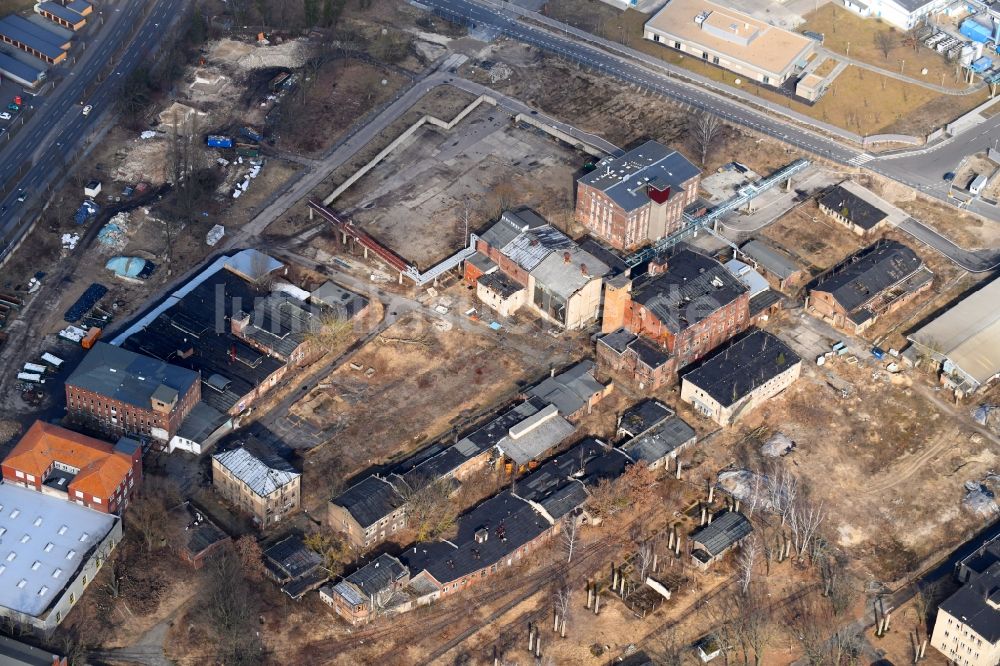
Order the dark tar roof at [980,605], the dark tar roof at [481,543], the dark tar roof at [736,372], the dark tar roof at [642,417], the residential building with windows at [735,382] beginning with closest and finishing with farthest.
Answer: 1. the dark tar roof at [980,605]
2. the dark tar roof at [481,543]
3. the dark tar roof at [642,417]
4. the residential building with windows at [735,382]
5. the dark tar roof at [736,372]

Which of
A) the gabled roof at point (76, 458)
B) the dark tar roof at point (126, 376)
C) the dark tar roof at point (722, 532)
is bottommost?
the dark tar roof at point (722, 532)

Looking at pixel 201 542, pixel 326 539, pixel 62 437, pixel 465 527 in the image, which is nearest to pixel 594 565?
pixel 465 527

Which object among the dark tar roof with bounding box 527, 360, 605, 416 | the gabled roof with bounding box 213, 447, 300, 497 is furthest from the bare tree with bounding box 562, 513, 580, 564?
the gabled roof with bounding box 213, 447, 300, 497

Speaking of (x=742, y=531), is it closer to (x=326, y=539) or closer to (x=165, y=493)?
(x=326, y=539)

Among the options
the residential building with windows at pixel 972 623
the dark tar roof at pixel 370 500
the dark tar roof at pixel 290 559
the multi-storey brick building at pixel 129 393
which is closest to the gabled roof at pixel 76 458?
the multi-storey brick building at pixel 129 393

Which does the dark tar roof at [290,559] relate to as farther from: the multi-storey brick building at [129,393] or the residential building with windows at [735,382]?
the residential building with windows at [735,382]

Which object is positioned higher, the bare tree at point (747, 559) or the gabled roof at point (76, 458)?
the gabled roof at point (76, 458)

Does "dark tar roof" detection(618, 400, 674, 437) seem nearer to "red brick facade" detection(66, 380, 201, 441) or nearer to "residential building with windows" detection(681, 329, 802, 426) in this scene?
"residential building with windows" detection(681, 329, 802, 426)
